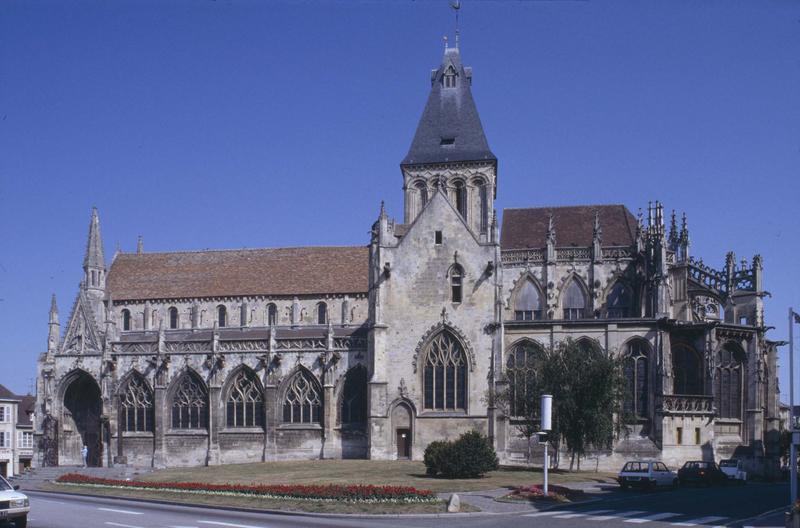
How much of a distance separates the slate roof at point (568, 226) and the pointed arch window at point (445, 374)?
444 inches

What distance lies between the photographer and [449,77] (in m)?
70.0

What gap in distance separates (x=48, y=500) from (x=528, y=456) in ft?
86.1

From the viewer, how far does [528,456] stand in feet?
172

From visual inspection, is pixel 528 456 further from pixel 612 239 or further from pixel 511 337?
pixel 612 239

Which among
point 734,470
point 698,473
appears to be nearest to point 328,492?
point 698,473

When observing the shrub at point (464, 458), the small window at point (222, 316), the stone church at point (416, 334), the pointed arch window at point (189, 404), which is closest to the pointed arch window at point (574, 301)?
the stone church at point (416, 334)

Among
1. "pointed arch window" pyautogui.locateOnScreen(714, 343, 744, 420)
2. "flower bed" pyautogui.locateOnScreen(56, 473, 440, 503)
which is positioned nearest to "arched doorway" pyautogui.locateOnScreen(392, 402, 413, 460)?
"pointed arch window" pyautogui.locateOnScreen(714, 343, 744, 420)

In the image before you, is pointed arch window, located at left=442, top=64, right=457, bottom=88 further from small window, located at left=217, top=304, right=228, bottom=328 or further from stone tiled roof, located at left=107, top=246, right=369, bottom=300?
small window, located at left=217, top=304, right=228, bottom=328

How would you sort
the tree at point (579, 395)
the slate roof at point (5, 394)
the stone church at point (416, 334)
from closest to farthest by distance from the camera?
1. the tree at point (579, 395)
2. the stone church at point (416, 334)
3. the slate roof at point (5, 394)

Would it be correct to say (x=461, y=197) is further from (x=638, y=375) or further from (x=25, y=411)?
(x=25, y=411)

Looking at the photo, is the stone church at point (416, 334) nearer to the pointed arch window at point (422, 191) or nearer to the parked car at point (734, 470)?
the pointed arch window at point (422, 191)

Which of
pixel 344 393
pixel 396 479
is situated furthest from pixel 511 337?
pixel 396 479

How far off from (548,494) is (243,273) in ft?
127

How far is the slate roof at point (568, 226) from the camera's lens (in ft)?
205
